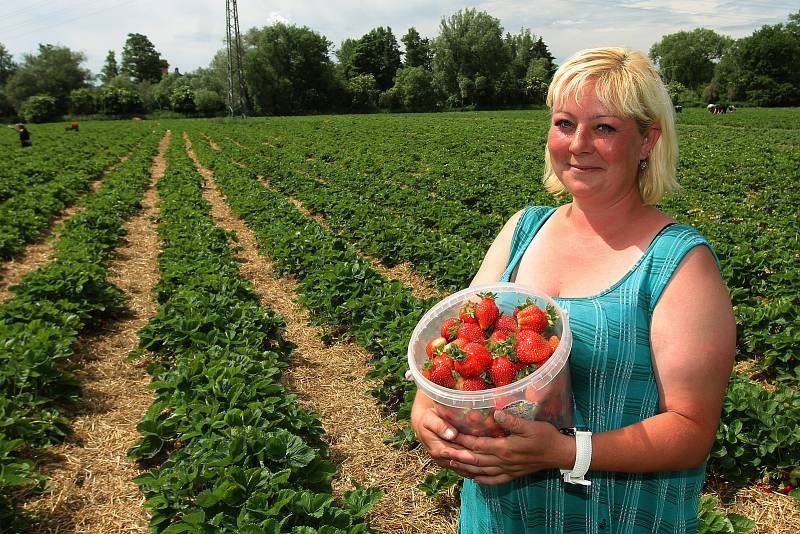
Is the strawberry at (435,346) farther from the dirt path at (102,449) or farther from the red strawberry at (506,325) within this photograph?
the dirt path at (102,449)

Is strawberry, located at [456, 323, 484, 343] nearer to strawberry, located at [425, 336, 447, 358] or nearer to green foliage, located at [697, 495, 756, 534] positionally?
strawberry, located at [425, 336, 447, 358]

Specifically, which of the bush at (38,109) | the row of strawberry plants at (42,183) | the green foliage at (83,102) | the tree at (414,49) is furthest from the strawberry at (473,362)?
the tree at (414,49)

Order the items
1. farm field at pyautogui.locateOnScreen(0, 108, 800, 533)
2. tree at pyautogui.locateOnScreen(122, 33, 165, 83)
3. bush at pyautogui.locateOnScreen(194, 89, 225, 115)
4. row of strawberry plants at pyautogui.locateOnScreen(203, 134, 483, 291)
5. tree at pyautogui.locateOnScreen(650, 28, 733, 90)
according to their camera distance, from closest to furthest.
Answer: farm field at pyautogui.locateOnScreen(0, 108, 800, 533), row of strawberry plants at pyautogui.locateOnScreen(203, 134, 483, 291), bush at pyautogui.locateOnScreen(194, 89, 225, 115), tree at pyautogui.locateOnScreen(650, 28, 733, 90), tree at pyautogui.locateOnScreen(122, 33, 165, 83)

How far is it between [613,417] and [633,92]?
37.3 inches

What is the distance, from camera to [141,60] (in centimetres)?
12362

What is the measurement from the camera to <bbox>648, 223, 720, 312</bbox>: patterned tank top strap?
145 cm

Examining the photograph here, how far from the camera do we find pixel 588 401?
157 centimetres

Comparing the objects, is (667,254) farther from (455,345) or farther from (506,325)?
(455,345)

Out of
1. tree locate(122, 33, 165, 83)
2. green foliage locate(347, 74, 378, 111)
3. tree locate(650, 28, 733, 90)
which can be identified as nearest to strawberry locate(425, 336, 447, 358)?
green foliage locate(347, 74, 378, 111)

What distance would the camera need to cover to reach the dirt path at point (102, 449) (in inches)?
152

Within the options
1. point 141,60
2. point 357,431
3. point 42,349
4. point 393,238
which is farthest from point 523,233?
point 141,60

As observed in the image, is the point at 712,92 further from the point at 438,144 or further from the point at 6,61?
the point at 6,61

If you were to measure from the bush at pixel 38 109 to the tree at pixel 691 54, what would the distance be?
331ft

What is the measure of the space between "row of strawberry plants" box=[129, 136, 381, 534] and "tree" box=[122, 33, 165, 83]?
5226 inches
